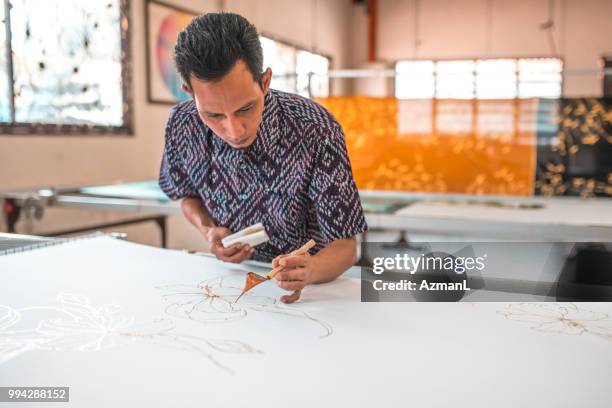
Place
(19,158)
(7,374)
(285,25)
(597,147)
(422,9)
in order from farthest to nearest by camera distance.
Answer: (422,9) < (285,25) < (597,147) < (19,158) < (7,374)

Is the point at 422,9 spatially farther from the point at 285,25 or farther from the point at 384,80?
the point at 285,25

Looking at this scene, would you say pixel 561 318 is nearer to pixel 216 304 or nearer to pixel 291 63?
pixel 216 304

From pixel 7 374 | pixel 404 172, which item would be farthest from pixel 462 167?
pixel 7 374

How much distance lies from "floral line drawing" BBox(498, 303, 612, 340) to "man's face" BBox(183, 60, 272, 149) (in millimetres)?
610

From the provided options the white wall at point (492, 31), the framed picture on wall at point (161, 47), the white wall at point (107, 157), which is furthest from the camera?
→ the white wall at point (492, 31)

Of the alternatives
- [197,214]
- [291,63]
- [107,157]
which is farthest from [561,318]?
[291,63]

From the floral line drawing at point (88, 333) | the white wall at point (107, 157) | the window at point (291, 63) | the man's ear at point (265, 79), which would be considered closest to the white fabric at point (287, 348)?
the floral line drawing at point (88, 333)

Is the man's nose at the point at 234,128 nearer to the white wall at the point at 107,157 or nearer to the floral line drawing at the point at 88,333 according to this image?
the floral line drawing at the point at 88,333

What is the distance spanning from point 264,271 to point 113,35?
2.88 m

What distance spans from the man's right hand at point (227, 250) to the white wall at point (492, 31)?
6634 millimetres

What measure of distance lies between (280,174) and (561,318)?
0.64 meters

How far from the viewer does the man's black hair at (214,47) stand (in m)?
1.04

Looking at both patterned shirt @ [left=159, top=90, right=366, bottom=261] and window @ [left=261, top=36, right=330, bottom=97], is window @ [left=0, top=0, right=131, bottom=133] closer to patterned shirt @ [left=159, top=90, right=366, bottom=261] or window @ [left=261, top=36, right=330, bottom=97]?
window @ [left=261, top=36, right=330, bottom=97]

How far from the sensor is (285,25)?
A: 6.16 m
